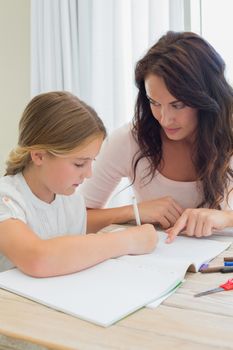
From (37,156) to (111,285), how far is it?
1.35ft

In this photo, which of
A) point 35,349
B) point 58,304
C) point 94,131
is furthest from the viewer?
point 94,131

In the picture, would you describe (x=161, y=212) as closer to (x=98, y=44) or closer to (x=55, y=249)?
(x=55, y=249)

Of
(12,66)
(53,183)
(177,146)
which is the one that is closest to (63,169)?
(53,183)

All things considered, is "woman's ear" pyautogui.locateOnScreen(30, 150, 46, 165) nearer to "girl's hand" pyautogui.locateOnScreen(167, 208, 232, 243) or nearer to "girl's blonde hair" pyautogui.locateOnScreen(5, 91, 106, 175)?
"girl's blonde hair" pyautogui.locateOnScreen(5, 91, 106, 175)

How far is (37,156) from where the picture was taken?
1070mm

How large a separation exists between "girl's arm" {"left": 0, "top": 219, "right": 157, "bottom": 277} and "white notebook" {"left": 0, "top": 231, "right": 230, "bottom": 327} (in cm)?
1

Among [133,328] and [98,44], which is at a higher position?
[98,44]

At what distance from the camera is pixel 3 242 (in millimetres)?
884

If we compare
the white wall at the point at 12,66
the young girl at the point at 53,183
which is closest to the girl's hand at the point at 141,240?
the young girl at the point at 53,183

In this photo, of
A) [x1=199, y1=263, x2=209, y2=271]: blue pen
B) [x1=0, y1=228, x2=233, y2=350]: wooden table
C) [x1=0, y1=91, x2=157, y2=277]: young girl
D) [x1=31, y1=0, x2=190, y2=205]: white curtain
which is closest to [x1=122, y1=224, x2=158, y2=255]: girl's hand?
[x1=0, y1=91, x2=157, y2=277]: young girl

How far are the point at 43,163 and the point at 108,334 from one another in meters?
0.55

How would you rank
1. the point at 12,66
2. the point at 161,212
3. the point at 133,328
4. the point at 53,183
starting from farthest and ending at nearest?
the point at 12,66 → the point at 161,212 → the point at 53,183 → the point at 133,328

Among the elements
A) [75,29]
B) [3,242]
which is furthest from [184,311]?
[75,29]

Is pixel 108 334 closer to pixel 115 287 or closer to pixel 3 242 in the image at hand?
pixel 115 287
